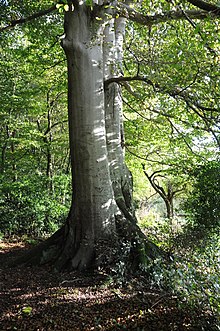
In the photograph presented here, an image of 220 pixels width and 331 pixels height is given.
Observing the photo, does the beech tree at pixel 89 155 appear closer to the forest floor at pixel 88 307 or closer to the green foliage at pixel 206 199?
the forest floor at pixel 88 307

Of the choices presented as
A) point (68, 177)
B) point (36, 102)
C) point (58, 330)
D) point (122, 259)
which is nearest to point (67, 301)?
point (58, 330)

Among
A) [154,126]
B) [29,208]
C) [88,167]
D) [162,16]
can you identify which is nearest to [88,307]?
[88,167]

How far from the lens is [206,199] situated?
20.4 ft

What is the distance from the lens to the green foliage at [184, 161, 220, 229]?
6.01 meters

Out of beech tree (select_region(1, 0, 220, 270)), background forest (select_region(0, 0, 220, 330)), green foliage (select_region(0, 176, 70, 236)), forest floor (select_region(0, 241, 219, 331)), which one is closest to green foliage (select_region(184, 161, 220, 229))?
background forest (select_region(0, 0, 220, 330))

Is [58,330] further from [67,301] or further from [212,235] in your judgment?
[212,235]

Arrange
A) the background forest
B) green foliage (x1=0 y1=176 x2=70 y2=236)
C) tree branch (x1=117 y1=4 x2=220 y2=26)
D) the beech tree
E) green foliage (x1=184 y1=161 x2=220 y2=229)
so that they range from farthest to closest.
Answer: green foliage (x1=0 y1=176 x2=70 y2=236)
green foliage (x1=184 y1=161 x2=220 y2=229)
the beech tree
tree branch (x1=117 y1=4 x2=220 y2=26)
the background forest

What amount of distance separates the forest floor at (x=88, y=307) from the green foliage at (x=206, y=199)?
8.64 feet

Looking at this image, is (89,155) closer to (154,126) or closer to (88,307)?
(88,307)

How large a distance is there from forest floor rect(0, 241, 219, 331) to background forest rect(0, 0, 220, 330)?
0.22 m

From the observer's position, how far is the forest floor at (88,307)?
2826 millimetres

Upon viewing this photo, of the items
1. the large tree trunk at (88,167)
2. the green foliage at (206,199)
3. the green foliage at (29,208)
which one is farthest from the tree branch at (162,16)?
the green foliage at (29,208)

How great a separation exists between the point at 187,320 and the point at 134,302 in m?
0.72

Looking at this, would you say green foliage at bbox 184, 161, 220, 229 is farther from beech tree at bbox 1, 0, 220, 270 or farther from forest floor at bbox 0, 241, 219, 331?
forest floor at bbox 0, 241, 219, 331
